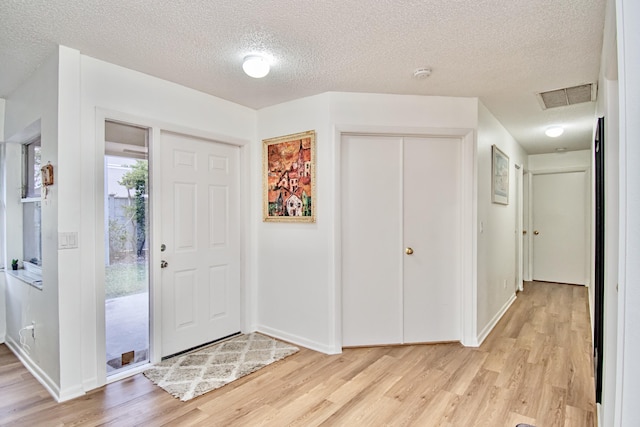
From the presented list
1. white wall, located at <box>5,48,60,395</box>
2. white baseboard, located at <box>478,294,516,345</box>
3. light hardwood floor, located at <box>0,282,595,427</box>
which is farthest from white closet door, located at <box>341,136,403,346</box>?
white wall, located at <box>5,48,60,395</box>

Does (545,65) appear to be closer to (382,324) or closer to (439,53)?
(439,53)

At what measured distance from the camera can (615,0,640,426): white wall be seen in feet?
2.99

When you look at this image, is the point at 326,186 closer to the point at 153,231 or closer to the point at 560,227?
the point at 153,231

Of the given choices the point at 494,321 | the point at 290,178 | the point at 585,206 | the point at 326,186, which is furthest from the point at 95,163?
the point at 585,206

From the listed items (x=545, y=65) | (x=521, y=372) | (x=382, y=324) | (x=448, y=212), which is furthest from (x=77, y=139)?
(x=521, y=372)

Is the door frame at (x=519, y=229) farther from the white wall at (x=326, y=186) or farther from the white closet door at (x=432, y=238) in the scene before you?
the white wall at (x=326, y=186)

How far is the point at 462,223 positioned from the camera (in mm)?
3221

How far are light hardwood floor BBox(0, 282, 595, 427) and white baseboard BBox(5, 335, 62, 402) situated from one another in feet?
0.14

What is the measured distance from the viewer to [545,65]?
2.44 meters

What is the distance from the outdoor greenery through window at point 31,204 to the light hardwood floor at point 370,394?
93 cm

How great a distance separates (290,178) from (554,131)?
3430 millimetres

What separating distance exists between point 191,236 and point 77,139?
3.79 ft

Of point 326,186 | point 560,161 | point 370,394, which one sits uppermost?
point 560,161

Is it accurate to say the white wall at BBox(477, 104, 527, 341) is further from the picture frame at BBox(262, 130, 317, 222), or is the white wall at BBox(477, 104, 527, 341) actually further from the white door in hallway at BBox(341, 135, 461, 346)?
the picture frame at BBox(262, 130, 317, 222)
